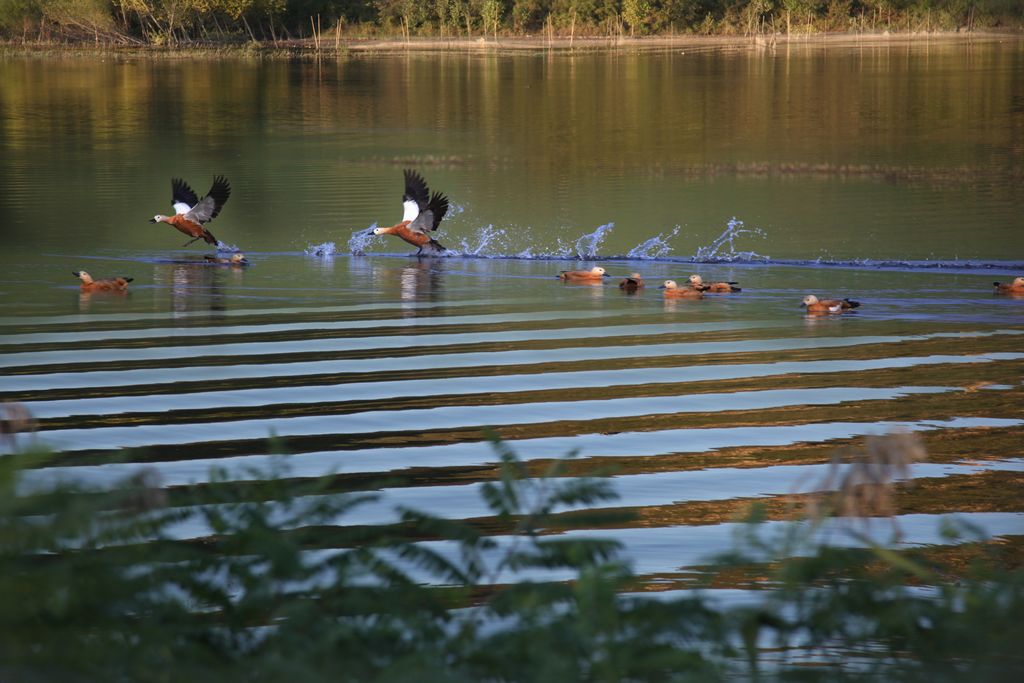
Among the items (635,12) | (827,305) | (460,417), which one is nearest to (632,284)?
(827,305)

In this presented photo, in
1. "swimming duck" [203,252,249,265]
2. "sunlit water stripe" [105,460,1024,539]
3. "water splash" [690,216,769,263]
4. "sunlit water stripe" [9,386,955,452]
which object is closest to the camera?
"sunlit water stripe" [105,460,1024,539]

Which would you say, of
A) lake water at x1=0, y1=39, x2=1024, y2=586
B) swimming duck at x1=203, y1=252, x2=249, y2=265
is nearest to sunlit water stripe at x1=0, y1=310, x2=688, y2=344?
lake water at x1=0, y1=39, x2=1024, y2=586

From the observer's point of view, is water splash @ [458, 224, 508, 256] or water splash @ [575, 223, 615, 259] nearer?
water splash @ [575, 223, 615, 259]

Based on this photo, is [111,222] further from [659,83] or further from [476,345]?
[659,83]

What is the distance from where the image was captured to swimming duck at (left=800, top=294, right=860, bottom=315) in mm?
13656

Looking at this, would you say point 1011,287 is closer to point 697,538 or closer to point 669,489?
point 669,489

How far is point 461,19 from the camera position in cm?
9362

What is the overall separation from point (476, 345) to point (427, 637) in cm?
903

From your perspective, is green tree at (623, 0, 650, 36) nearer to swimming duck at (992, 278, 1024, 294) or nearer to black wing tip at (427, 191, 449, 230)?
black wing tip at (427, 191, 449, 230)

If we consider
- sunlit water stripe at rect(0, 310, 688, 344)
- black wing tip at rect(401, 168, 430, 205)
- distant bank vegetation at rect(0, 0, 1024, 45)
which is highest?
distant bank vegetation at rect(0, 0, 1024, 45)

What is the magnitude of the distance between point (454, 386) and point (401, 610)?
723 cm

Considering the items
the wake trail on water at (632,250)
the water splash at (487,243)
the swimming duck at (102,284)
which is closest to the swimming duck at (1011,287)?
the wake trail on water at (632,250)

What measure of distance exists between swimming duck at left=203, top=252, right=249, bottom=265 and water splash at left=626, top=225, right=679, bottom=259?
15.0 ft

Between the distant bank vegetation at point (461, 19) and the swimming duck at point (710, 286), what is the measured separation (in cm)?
7241
